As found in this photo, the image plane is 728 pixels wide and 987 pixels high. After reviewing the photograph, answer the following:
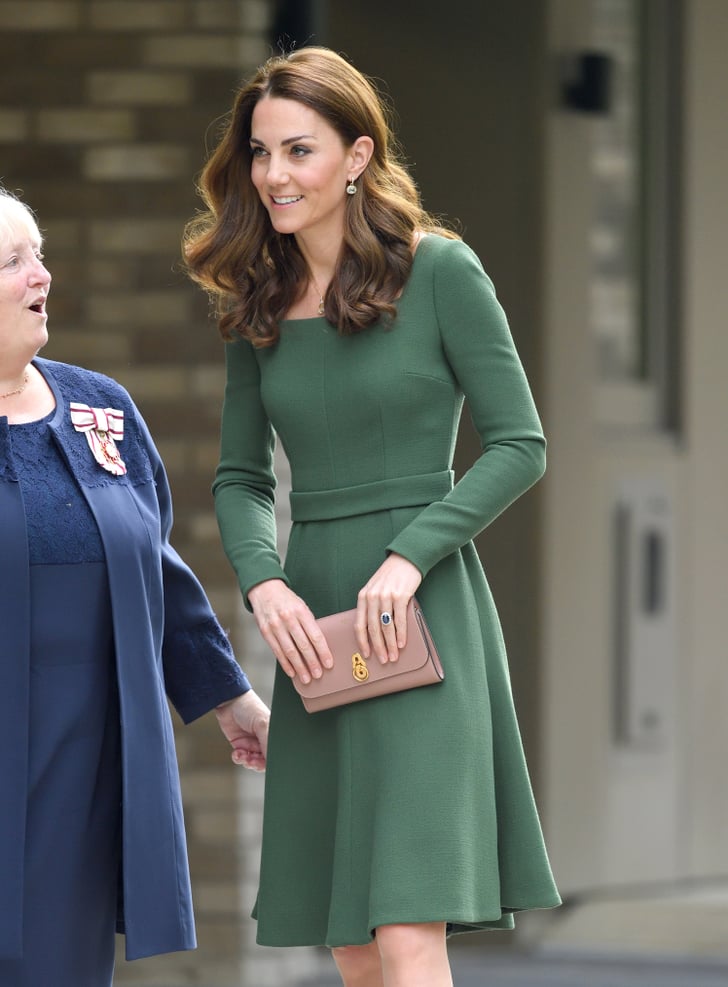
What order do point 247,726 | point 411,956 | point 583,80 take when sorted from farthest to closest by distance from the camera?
point 583,80 < point 247,726 < point 411,956

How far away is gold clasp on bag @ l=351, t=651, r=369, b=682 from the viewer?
3027mm

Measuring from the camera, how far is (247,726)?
11.2ft

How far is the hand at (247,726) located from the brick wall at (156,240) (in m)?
2.05

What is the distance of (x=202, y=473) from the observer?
5.56 m

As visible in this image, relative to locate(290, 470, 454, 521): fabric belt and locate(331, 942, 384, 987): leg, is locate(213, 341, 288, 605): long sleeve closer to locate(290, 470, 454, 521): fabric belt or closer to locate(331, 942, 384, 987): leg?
locate(290, 470, 454, 521): fabric belt

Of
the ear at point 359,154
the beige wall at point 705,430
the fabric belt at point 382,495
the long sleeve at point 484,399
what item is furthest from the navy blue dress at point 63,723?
the beige wall at point 705,430

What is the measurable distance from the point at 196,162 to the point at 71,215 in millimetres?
360

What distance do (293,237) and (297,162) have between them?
0.16m

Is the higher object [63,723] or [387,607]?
[387,607]

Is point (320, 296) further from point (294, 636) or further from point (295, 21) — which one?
point (295, 21)

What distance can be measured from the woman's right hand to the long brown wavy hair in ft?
1.30

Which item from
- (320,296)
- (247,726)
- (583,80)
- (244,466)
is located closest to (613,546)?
(583,80)

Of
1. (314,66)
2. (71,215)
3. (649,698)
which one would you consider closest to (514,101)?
(71,215)

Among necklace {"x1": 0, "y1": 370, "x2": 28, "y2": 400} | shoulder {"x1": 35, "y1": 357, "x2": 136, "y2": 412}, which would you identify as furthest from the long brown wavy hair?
necklace {"x1": 0, "y1": 370, "x2": 28, "y2": 400}
